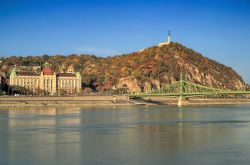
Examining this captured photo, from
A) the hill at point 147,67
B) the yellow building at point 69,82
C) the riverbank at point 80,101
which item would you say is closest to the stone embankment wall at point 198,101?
the riverbank at point 80,101

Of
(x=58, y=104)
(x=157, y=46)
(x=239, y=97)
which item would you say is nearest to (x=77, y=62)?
(x=157, y=46)

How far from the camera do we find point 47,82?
3708 inches

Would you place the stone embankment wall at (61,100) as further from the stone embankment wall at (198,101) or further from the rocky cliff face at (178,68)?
the rocky cliff face at (178,68)

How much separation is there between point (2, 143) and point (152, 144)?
621cm

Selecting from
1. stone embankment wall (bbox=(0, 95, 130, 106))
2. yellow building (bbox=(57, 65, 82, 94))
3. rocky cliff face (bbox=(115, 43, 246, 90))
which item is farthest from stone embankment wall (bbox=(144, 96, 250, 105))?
yellow building (bbox=(57, 65, 82, 94))

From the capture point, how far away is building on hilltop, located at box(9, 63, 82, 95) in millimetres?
91375

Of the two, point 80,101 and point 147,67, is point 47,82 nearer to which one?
point 80,101

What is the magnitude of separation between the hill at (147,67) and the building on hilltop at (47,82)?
6.40 m

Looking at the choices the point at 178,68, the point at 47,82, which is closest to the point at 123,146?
the point at 47,82

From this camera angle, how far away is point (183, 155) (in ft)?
59.7

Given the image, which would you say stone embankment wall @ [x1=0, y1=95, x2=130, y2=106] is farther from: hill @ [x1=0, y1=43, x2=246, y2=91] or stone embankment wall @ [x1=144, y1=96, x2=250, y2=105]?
hill @ [x1=0, y1=43, x2=246, y2=91]

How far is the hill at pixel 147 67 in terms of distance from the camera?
349ft

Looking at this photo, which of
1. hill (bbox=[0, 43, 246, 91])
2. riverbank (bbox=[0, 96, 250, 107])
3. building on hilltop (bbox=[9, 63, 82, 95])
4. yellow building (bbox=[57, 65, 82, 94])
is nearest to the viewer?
riverbank (bbox=[0, 96, 250, 107])

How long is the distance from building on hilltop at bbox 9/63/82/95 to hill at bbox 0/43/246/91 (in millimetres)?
6402
